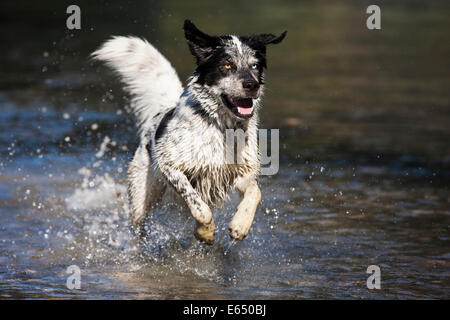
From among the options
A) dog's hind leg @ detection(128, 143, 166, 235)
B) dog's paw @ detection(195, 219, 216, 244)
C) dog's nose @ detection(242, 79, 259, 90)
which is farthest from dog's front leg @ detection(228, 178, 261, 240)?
dog's hind leg @ detection(128, 143, 166, 235)

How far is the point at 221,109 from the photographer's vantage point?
5.53 meters

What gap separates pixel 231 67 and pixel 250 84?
254 mm

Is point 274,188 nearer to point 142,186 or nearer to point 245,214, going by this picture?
point 142,186

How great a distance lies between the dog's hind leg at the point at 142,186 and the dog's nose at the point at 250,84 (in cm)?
117

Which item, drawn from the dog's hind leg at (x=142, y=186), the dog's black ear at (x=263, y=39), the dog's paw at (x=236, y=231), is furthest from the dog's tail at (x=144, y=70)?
the dog's paw at (x=236, y=231)

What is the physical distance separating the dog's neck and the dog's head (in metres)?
0.02

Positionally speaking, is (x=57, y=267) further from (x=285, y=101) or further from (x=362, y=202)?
(x=285, y=101)

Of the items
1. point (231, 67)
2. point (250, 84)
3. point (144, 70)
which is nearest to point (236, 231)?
point (250, 84)

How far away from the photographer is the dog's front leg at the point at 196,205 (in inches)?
215

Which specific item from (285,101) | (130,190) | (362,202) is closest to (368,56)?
(285,101)

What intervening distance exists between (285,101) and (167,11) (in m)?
8.79

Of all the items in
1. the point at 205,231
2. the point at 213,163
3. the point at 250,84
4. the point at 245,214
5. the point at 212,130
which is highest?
the point at 250,84

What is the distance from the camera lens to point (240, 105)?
5430 mm

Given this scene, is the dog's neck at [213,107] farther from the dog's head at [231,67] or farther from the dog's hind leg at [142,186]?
the dog's hind leg at [142,186]
